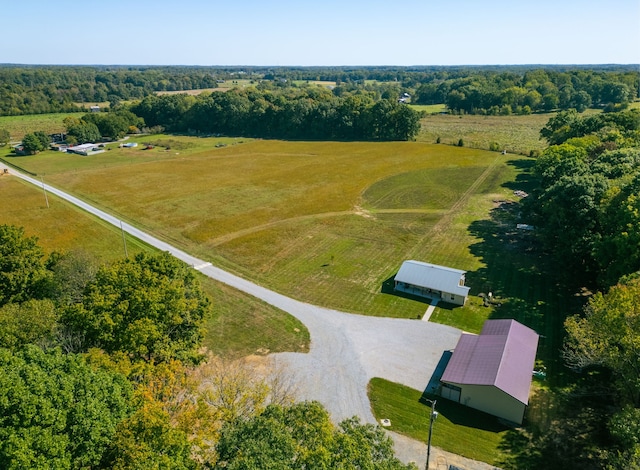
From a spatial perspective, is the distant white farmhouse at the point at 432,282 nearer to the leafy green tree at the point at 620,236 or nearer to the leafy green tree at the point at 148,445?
the leafy green tree at the point at 620,236

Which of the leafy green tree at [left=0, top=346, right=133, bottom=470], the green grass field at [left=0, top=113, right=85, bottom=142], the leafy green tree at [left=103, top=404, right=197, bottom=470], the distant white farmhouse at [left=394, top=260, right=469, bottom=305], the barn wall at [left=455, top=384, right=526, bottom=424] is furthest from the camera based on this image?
the green grass field at [left=0, top=113, right=85, bottom=142]

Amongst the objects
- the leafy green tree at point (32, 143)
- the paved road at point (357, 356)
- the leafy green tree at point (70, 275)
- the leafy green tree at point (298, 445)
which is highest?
the leafy green tree at point (32, 143)

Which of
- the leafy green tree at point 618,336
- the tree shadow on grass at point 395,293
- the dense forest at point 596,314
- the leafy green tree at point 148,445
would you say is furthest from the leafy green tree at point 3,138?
the leafy green tree at point 618,336

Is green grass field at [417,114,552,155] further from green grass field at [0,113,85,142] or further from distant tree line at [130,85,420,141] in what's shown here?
green grass field at [0,113,85,142]

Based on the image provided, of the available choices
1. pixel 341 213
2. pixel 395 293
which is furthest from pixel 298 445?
pixel 341 213

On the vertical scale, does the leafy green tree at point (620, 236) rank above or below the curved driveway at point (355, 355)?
above

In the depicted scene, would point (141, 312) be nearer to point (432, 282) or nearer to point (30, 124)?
point (432, 282)

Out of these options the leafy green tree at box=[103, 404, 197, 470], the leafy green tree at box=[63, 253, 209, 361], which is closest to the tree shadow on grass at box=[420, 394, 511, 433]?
the leafy green tree at box=[103, 404, 197, 470]
